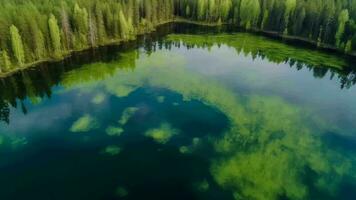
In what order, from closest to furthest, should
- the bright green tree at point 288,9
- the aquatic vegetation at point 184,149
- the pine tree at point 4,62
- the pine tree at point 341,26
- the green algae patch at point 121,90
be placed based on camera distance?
the aquatic vegetation at point 184,149, the green algae patch at point 121,90, the pine tree at point 4,62, the pine tree at point 341,26, the bright green tree at point 288,9

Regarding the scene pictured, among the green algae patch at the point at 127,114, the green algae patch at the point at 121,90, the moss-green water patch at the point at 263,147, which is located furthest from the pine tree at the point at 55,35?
the green algae patch at the point at 127,114

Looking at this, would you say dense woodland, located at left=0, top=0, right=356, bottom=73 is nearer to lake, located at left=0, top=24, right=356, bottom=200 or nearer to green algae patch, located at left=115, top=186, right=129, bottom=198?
lake, located at left=0, top=24, right=356, bottom=200

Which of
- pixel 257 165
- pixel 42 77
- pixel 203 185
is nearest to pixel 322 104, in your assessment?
pixel 257 165

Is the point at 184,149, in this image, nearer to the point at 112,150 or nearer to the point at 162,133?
the point at 162,133

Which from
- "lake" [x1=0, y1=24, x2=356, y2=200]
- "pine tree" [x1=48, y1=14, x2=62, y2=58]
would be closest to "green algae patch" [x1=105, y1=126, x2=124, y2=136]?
"lake" [x1=0, y1=24, x2=356, y2=200]

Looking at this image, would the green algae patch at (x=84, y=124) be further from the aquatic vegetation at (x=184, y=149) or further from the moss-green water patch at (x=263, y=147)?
the aquatic vegetation at (x=184, y=149)

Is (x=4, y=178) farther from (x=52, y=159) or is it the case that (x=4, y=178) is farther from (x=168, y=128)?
(x=168, y=128)

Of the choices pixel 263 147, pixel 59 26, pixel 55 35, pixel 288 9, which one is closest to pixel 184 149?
pixel 263 147
